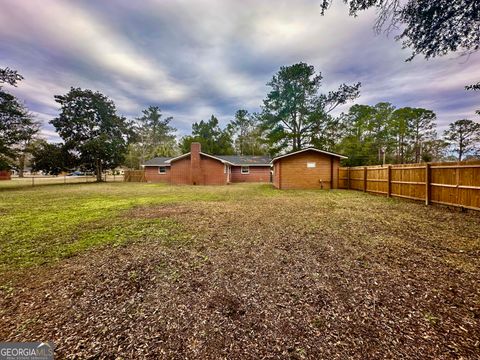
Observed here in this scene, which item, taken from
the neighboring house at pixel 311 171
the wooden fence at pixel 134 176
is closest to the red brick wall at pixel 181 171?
the wooden fence at pixel 134 176

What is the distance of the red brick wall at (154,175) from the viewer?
1085 inches

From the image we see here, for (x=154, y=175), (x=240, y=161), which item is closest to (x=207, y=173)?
(x=240, y=161)

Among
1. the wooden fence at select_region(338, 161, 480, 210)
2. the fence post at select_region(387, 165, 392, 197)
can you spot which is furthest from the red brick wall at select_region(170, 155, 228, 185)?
the fence post at select_region(387, 165, 392, 197)

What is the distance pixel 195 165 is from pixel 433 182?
64.4ft

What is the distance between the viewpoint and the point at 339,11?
5559 mm

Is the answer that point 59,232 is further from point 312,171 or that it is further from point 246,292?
point 312,171

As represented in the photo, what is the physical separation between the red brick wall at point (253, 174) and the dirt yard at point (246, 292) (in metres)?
23.0

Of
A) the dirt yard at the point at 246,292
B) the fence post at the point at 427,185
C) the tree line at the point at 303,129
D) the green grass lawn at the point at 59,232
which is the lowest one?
the dirt yard at the point at 246,292

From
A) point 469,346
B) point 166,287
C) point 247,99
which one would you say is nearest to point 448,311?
point 469,346

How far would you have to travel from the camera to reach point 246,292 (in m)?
2.67

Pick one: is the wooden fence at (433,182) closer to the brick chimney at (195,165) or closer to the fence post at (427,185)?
the fence post at (427,185)

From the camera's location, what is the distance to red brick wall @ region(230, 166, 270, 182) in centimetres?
2839

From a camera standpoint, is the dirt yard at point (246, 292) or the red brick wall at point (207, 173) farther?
the red brick wall at point (207, 173)

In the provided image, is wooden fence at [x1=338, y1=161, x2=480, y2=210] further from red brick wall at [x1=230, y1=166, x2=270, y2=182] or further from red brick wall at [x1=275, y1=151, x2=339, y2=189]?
red brick wall at [x1=230, y1=166, x2=270, y2=182]
